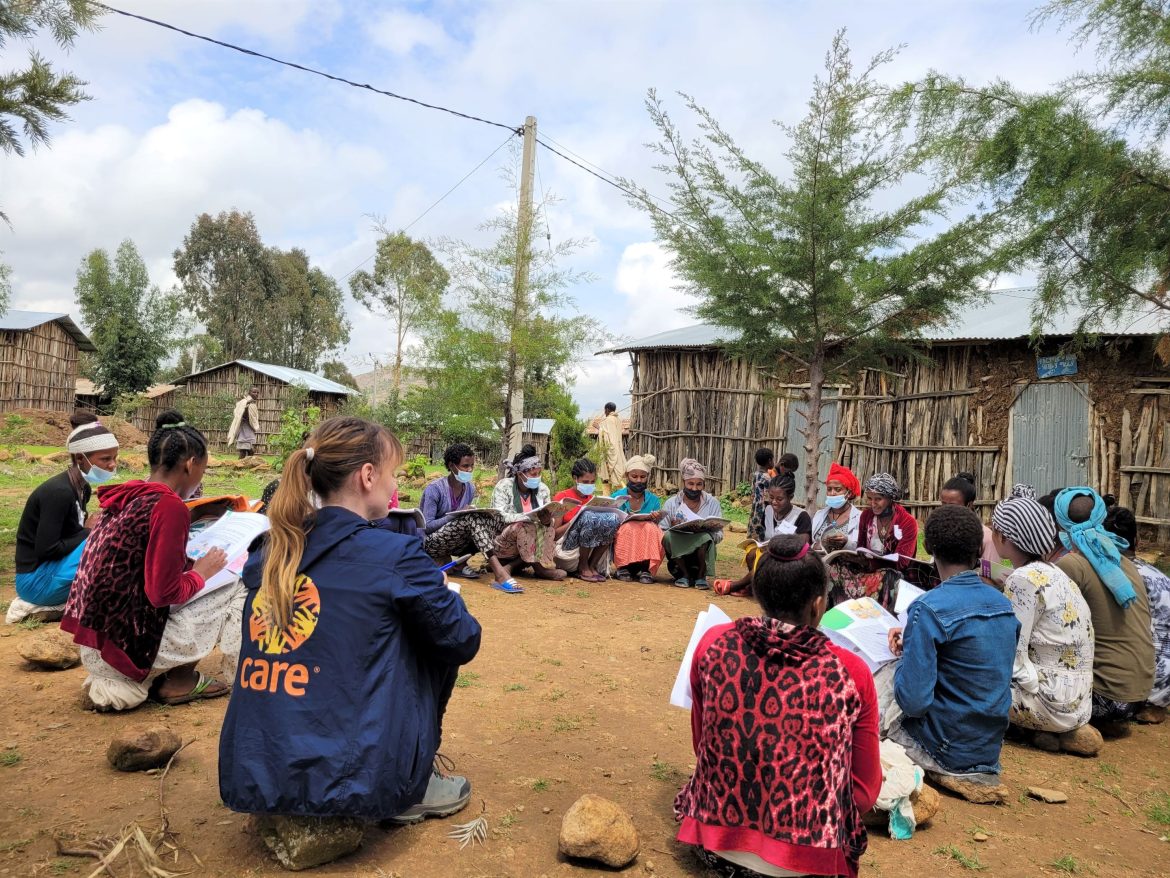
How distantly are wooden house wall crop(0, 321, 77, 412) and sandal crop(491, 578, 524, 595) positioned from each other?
24.7 meters

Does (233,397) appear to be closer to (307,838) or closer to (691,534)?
(691,534)

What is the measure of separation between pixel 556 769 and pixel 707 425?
517 inches

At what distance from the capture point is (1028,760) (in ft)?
13.2

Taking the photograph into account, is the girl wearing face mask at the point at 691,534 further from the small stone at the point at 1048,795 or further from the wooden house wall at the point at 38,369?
the wooden house wall at the point at 38,369

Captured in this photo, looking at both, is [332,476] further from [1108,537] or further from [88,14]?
[88,14]

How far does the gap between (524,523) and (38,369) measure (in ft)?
86.3

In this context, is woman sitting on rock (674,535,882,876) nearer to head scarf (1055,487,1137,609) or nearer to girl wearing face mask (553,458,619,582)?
head scarf (1055,487,1137,609)

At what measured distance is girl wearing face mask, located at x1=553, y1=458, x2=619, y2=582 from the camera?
8.06 meters

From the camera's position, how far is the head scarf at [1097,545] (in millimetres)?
4215

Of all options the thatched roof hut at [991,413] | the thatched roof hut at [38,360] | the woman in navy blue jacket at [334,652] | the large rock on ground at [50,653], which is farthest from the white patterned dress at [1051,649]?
the thatched roof hut at [38,360]

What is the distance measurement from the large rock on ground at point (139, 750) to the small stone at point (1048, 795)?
373 centimetres

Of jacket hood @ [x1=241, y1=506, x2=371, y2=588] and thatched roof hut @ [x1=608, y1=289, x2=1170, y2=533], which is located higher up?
thatched roof hut @ [x1=608, y1=289, x2=1170, y2=533]

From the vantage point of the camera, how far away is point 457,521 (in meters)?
7.31

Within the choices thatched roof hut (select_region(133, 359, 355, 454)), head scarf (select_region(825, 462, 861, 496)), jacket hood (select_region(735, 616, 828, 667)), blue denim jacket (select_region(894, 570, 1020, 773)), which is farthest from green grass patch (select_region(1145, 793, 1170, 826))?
thatched roof hut (select_region(133, 359, 355, 454))
